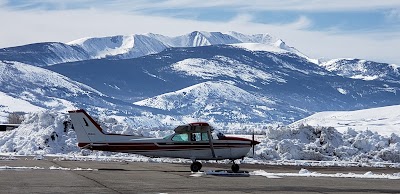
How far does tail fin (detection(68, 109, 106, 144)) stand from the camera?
36000mm

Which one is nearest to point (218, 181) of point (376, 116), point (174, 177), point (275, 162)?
point (174, 177)

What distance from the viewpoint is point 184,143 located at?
35344 millimetres

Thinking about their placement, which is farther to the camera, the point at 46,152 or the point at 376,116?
the point at 376,116

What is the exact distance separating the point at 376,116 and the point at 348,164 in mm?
142071

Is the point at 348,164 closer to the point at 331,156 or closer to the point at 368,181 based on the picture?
the point at 331,156

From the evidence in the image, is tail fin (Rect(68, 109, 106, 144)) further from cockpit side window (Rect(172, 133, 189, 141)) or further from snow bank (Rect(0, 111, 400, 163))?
snow bank (Rect(0, 111, 400, 163))

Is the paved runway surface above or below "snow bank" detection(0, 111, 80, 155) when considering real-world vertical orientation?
below

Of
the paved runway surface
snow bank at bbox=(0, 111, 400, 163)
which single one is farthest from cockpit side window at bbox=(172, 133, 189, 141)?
snow bank at bbox=(0, 111, 400, 163)

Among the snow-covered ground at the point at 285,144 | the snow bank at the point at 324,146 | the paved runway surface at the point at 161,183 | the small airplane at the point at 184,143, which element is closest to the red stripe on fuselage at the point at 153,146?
the small airplane at the point at 184,143

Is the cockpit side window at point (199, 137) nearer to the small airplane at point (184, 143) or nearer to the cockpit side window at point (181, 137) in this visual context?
the small airplane at point (184, 143)

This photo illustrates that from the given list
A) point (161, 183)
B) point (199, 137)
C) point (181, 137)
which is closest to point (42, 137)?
point (181, 137)

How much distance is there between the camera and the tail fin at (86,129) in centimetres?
3600

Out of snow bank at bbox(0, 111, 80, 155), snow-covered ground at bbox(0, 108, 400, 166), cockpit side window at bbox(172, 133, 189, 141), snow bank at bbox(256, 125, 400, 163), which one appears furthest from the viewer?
snow bank at bbox(0, 111, 80, 155)

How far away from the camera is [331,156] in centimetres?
4906
